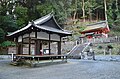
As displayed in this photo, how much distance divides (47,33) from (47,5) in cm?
1913

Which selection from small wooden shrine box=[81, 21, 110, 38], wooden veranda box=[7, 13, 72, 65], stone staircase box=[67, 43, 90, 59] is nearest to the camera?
wooden veranda box=[7, 13, 72, 65]

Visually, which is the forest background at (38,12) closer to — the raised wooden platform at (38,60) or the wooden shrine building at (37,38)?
the wooden shrine building at (37,38)

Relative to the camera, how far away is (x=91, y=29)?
4038 centimetres

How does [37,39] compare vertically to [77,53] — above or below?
above

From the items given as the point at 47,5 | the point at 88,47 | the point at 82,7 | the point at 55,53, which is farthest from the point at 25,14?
the point at 82,7

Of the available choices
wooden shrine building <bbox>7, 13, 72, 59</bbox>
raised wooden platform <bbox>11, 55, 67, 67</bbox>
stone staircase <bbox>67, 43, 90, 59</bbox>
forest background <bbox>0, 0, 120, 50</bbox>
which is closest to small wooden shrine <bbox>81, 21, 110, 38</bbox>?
forest background <bbox>0, 0, 120, 50</bbox>

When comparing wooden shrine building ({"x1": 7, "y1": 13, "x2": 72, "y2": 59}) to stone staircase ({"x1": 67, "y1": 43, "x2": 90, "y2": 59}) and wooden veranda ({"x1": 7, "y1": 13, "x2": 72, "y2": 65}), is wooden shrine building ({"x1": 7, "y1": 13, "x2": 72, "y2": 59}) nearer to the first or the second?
wooden veranda ({"x1": 7, "y1": 13, "x2": 72, "y2": 65})

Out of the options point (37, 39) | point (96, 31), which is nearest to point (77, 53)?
point (37, 39)

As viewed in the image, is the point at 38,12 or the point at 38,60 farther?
the point at 38,12

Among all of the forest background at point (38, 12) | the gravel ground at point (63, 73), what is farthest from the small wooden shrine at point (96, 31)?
the gravel ground at point (63, 73)

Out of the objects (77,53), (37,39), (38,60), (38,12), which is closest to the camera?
(38,60)

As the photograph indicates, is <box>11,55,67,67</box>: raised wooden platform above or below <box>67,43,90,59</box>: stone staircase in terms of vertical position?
below

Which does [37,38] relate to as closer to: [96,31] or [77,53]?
[77,53]

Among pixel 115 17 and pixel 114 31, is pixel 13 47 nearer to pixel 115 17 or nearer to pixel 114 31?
pixel 114 31
